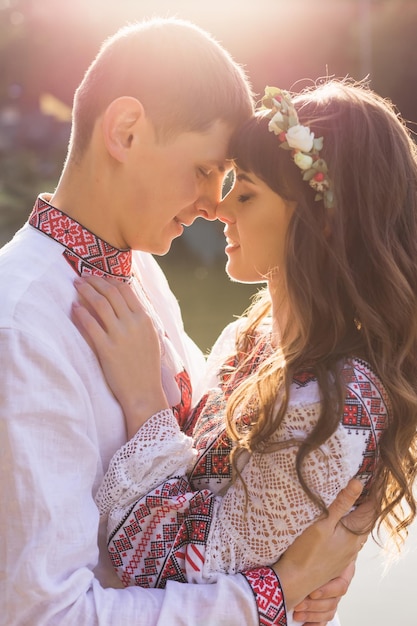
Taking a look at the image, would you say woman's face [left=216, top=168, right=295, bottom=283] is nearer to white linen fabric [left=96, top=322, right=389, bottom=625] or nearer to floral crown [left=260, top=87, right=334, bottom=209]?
floral crown [left=260, top=87, right=334, bottom=209]

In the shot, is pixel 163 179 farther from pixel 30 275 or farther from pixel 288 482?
pixel 288 482

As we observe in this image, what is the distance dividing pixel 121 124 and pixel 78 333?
0.52m

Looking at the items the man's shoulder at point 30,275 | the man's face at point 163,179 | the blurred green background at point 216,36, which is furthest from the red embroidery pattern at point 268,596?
the blurred green background at point 216,36

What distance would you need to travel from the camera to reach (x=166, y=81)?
2.13m

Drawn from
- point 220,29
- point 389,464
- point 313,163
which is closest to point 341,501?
point 389,464

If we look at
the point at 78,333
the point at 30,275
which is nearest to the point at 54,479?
the point at 78,333

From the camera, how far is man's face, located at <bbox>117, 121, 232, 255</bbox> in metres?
2.15

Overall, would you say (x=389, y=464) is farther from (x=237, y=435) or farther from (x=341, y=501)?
(x=237, y=435)

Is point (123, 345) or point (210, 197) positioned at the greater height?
point (210, 197)

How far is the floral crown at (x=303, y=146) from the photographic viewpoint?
6.88 feet

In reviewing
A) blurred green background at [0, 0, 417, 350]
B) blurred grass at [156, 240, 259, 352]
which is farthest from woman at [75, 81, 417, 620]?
blurred green background at [0, 0, 417, 350]

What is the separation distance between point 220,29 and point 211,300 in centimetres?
1607

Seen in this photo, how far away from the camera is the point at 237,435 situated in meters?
2.04

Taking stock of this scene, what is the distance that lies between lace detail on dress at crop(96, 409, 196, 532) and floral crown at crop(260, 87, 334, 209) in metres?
0.65
